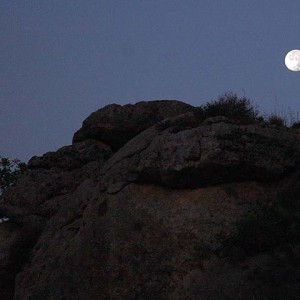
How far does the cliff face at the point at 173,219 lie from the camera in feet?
36.9

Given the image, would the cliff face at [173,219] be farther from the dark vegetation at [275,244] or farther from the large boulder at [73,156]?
the large boulder at [73,156]

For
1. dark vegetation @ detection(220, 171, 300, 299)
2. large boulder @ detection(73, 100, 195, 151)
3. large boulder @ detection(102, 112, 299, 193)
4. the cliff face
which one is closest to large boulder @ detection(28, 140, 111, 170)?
large boulder @ detection(73, 100, 195, 151)

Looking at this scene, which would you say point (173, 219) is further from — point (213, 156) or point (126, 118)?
point (126, 118)

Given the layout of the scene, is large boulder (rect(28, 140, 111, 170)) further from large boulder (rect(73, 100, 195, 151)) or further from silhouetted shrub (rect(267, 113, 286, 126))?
silhouetted shrub (rect(267, 113, 286, 126))

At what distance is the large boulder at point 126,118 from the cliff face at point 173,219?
3.07m

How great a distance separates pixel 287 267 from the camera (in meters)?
10.1

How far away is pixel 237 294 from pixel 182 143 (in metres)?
4.28

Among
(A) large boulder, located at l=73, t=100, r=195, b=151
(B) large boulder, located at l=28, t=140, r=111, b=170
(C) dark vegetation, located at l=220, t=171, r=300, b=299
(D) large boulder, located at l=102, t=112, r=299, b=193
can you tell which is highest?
(A) large boulder, located at l=73, t=100, r=195, b=151

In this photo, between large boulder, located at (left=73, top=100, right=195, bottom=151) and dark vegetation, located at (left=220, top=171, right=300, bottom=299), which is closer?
dark vegetation, located at (left=220, top=171, right=300, bottom=299)

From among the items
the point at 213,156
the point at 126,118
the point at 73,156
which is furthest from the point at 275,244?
the point at 73,156

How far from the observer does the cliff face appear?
11250mm

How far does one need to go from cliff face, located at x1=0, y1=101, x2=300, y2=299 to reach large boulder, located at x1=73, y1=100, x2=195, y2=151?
307 cm

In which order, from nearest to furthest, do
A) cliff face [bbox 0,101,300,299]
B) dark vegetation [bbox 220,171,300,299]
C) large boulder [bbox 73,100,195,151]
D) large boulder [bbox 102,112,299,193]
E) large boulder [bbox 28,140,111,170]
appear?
dark vegetation [bbox 220,171,300,299]
cliff face [bbox 0,101,300,299]
large boulder [bbox 102,112,299,193]
large boulder [bbox 73,100,195,151]
large boulder [bbox 28,140,111,170]

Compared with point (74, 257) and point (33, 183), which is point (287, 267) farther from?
point (33, 183)
